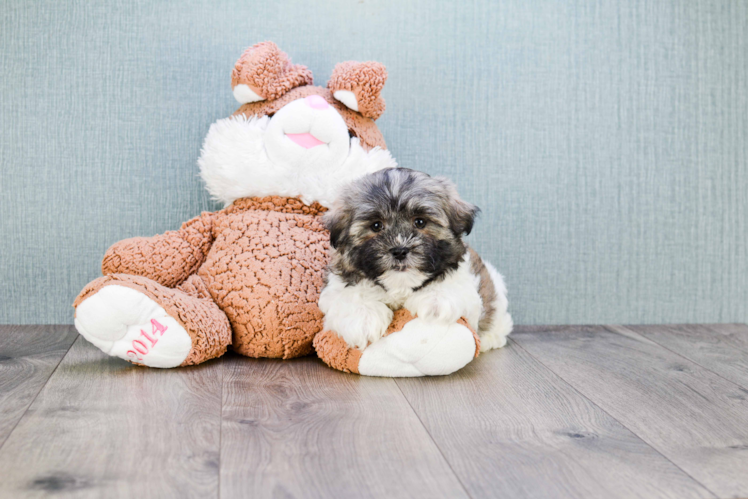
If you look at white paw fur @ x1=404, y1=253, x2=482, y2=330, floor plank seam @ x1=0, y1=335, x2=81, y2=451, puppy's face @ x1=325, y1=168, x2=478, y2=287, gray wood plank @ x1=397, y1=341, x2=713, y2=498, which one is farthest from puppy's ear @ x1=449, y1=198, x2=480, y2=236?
floor plank seam @ x1=0, y1=335, x2=81, y2=451

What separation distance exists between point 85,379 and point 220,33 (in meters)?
1.30

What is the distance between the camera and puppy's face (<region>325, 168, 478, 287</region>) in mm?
1523

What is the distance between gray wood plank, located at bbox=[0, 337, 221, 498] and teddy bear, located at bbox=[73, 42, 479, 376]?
12 cm

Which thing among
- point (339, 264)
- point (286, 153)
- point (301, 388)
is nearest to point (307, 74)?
point (286, 153)

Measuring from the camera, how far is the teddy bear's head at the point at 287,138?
6.32 ft

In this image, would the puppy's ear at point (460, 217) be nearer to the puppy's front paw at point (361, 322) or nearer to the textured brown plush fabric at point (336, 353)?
the puppy's front paw at point (361, 322)

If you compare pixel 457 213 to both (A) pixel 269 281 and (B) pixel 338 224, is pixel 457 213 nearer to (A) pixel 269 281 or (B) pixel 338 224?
(B) pixel 338 224

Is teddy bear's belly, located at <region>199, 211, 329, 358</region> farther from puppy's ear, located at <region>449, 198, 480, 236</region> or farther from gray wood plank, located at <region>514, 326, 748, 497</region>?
gray wood plank, located at <region>514, 326, 748, 497</region>

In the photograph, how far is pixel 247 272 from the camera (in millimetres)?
1852

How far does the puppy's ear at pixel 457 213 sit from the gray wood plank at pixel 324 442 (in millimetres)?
446

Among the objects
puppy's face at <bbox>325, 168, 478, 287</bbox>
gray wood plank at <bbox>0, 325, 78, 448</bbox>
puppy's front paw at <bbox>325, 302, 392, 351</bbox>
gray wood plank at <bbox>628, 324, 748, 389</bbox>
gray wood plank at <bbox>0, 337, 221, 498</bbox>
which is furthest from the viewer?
gray wood plank at <bbox>628, 324, 748, 389</bbox>

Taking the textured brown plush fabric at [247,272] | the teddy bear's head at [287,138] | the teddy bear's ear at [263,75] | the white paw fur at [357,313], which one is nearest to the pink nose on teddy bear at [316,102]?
the teddy bear's head at [287,138]

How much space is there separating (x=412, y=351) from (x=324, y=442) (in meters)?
0.47

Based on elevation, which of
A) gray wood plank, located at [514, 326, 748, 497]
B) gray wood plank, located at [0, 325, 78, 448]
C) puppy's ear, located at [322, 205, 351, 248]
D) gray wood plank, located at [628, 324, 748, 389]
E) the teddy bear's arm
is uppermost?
puppy's ear, located at [322, 205, 351, 248]
